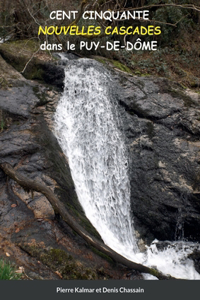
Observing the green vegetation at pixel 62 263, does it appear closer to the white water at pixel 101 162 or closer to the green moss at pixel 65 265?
the green moss at pixel 65 265

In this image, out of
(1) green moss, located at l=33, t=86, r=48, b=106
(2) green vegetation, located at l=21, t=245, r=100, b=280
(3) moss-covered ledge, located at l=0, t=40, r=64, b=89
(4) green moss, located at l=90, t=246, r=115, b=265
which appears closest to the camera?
(2) green vegetation, located at l=21, t=245, r=100, b=280

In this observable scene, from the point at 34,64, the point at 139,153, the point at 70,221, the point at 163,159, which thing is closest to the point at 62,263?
the point at 70,221

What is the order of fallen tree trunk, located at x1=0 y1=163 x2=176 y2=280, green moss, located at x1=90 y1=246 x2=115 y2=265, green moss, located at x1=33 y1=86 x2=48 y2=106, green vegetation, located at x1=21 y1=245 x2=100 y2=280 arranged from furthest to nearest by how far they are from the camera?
green moss, located at x1=33 y1=86 x2=48 y2=106 → green moss, located at x1=90 y1=246 x2=115 y2=265 → fallen tree trunk, located at x1=0 y1=163 x2=176 y2=280 → green vegetation, located at x1=21 y1=245 x2=100 y2=280

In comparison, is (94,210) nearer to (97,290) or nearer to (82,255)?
(82,255)

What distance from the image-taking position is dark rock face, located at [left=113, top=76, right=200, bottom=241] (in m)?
5.61

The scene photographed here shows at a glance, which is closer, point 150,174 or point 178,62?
point 150,174

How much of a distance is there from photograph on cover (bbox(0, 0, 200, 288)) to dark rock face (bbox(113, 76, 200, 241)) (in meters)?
0.02

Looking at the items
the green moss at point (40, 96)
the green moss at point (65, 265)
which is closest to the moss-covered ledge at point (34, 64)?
the green moss at point (40, 96)

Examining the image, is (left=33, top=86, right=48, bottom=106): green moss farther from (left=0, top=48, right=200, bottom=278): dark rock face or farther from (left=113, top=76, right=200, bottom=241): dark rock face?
(left=113, top=76, right=200, bottom=241): dark rock face

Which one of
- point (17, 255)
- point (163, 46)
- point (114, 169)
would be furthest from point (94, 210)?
point (163, 46)

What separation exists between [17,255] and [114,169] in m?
3.30

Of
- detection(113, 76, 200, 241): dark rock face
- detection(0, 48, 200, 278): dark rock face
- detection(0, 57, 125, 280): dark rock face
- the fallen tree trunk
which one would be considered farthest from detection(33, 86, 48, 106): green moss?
the fallen tree trunk

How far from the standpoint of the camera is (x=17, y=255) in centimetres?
330

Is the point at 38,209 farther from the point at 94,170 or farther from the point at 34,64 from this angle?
the point at 34,64
